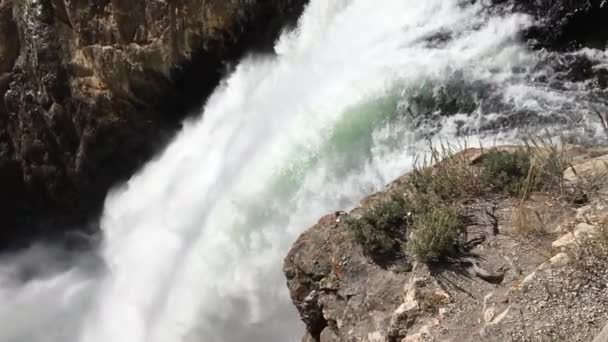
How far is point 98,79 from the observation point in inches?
414

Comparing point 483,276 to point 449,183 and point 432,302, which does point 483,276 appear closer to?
point 432,302

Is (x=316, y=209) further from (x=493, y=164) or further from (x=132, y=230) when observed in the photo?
(x=132, y=230)

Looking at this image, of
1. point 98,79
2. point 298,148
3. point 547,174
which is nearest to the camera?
point 547,174

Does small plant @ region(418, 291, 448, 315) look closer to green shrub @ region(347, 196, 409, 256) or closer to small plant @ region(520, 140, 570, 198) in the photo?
green shrub @ region(347, 196, 409, 256)

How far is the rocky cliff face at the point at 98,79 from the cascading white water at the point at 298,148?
1251 millimetres

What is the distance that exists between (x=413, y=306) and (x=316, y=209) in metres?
2.50

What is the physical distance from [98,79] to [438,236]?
26.9 feet

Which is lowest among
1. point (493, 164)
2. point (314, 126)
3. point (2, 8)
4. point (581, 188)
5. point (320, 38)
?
point (581, 188)

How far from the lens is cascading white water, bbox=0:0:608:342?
234 inches

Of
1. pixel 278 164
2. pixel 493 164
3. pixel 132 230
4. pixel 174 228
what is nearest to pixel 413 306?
pixel 493 164

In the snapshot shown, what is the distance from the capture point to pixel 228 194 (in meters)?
6.90

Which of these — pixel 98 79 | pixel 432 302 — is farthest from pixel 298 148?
pixel 98 79

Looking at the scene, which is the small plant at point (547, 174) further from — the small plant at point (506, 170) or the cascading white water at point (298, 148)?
the cascading white water at point (298, 148)

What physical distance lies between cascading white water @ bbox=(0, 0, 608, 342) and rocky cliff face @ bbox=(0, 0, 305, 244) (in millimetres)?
1251
